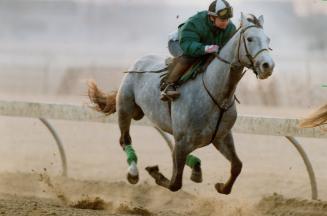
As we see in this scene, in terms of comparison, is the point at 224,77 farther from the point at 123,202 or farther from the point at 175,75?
the point at 123,202

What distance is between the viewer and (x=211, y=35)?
668 cm

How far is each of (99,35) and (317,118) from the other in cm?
3406

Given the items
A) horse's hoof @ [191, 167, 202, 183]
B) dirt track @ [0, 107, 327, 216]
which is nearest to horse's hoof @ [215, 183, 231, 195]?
horse's hoof @ [191, 167, 202, 183]

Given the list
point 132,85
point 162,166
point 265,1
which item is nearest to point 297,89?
point 162,166

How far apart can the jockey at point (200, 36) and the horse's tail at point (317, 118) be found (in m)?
0.93

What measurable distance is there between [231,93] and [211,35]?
494mm

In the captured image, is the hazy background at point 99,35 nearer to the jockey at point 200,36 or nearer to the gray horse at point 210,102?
the gray horse at point 210,102

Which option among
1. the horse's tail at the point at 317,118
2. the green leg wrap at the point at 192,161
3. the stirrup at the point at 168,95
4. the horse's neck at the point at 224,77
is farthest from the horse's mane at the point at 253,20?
the green leg wrap at the point at 192,161

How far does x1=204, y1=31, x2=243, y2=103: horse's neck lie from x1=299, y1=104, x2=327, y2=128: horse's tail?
71cm

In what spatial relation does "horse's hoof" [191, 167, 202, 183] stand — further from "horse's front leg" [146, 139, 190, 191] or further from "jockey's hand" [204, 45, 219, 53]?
"jockey's hand" [204, 45, 219, 53]

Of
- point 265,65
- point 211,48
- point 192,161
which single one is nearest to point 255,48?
point 265,65

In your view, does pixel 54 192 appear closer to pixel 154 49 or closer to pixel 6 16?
pixel 154 49

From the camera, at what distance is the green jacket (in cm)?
654

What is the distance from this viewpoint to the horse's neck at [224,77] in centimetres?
645
